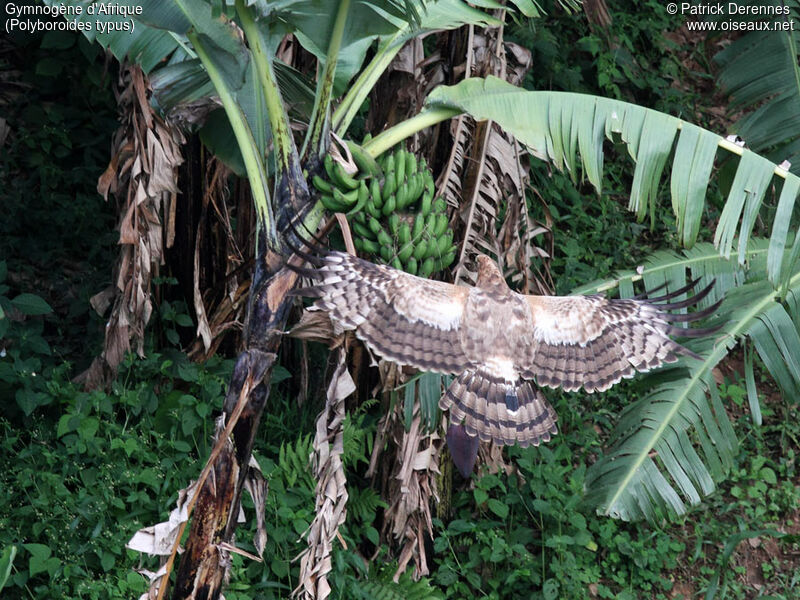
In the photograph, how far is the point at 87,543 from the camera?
4023mm

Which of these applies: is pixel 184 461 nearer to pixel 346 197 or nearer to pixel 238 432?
pixel 238 432

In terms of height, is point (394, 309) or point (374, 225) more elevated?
point (374, 225)

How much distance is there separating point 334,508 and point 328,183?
1251 millimetres

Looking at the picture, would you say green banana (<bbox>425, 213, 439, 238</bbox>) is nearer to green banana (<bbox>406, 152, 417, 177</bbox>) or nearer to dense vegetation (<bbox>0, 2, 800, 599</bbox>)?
green banana (<bbox>406, 152, 417, 177</bbox>)

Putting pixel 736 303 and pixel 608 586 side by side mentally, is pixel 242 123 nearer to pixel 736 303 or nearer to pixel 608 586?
pixel 736 303

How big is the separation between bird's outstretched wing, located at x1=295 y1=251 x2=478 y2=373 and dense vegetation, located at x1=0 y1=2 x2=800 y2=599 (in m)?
Result: 1.65

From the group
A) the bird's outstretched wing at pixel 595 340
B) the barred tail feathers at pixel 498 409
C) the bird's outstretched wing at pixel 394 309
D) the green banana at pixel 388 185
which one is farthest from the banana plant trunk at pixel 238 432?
the bird's outstretched wing at pixel 595 340

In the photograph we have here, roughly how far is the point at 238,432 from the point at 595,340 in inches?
49.5

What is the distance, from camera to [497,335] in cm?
291

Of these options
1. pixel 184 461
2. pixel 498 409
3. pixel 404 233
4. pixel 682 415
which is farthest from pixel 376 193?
pixel 184 461

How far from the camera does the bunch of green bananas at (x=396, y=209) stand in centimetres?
272

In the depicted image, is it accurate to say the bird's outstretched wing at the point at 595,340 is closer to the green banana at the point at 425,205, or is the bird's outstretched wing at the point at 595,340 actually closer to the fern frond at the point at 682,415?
the green banana at the point at 425,205

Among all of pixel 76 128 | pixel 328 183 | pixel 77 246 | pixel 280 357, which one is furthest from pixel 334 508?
pixel 76 128

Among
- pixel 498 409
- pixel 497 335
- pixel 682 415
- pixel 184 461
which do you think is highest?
pixel 497 335
